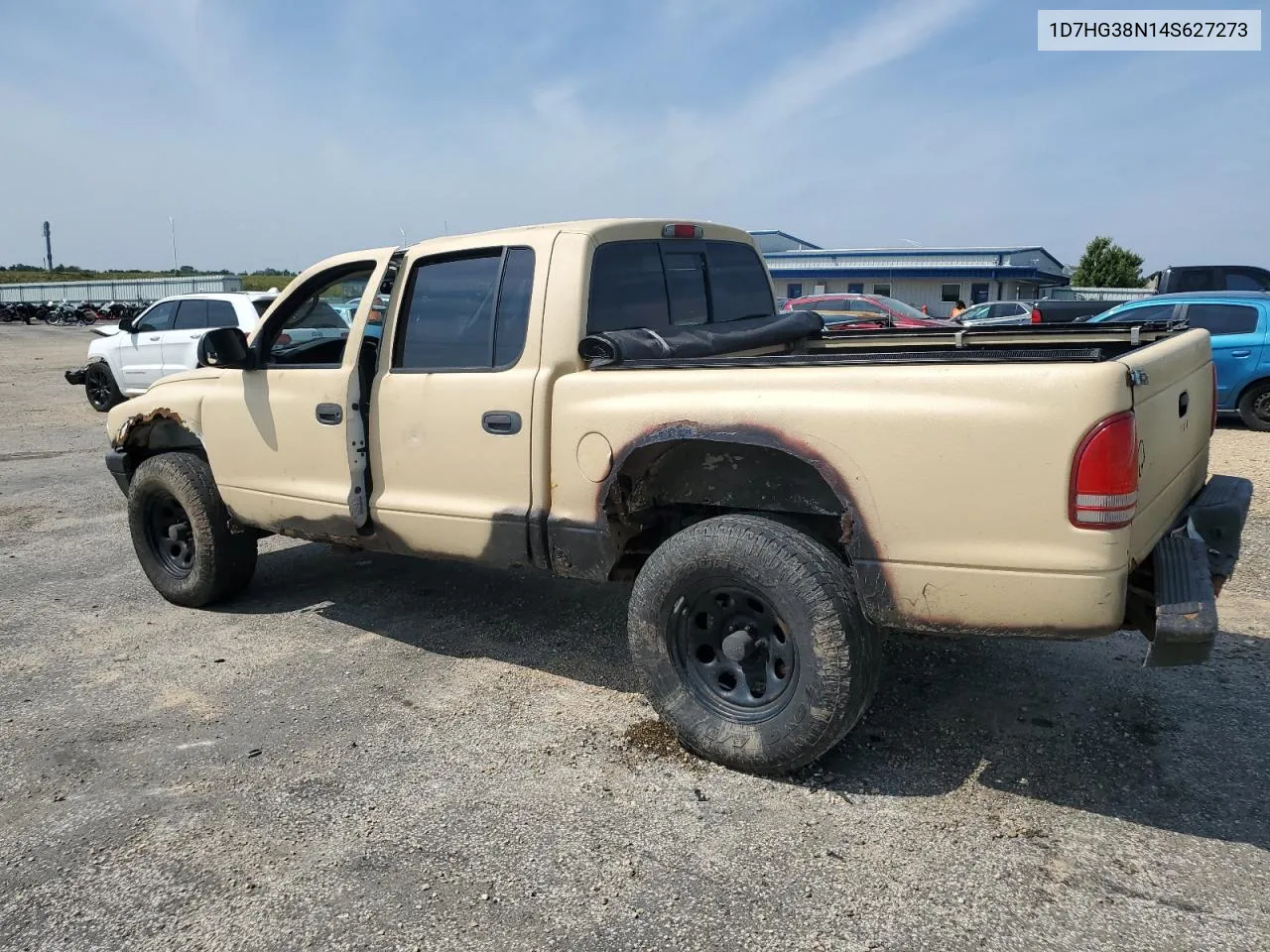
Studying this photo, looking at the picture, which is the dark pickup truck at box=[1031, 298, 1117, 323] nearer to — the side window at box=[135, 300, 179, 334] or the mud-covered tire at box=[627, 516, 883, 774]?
the side window at box=[135, 300, 179, 334]

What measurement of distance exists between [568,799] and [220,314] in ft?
39.3

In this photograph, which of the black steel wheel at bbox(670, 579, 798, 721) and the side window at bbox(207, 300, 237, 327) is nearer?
the black steel wheel at bbox(670, 579, 798, 721)

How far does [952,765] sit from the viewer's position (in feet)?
Result: 11.1

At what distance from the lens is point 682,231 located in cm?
437

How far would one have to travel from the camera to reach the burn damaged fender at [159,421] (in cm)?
507

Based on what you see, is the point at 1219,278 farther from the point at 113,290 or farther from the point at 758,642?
the point at 113,290

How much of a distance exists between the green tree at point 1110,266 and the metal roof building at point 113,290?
49.9m

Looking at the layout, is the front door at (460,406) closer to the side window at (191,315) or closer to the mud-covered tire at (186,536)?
the mud-covered tire at (186,536)

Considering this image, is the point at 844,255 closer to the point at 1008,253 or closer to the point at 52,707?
the point at 1008,253

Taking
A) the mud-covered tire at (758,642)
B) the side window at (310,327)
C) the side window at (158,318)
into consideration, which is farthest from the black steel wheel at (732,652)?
the side window at (158,318)

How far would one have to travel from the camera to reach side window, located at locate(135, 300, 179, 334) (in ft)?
45.9

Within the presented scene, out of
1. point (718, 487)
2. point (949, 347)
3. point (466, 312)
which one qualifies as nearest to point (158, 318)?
point (466, 312)

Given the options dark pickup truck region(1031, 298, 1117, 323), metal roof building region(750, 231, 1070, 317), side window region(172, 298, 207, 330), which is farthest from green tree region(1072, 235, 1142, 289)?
side window region(172, 298, 207, 330)

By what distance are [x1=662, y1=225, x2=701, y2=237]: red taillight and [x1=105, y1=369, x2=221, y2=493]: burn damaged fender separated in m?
2.53
